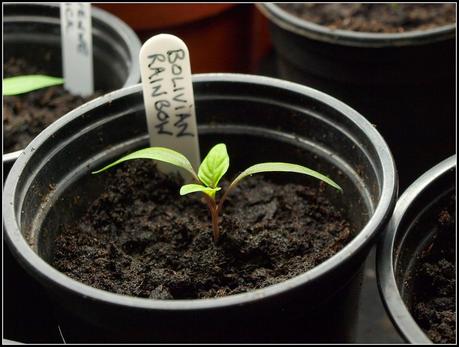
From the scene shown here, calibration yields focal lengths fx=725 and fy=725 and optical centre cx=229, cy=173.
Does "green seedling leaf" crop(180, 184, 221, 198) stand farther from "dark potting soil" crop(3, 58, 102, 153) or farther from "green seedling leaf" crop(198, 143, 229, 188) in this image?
"dark potting soil" crop(3, 58, 102, 153)

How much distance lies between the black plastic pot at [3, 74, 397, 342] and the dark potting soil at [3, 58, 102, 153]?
1.16 feet

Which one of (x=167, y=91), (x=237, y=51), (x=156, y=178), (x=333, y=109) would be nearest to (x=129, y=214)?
(x=156, y=178)

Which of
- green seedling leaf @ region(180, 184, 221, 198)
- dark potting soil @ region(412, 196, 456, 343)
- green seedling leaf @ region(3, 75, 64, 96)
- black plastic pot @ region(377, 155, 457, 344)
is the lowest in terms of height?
dark potting soil @ region(412, 196, 456, 343)

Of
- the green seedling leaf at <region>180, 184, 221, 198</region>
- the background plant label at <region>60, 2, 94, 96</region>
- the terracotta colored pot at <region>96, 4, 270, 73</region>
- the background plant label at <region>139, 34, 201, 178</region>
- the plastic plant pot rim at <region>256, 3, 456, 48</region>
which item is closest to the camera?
the green seedling leaf at <region>180, 184, 221, 198</region>

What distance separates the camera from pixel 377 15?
1.90 meters

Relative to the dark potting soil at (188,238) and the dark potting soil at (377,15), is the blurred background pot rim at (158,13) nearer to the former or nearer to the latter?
the dark potting soil at (377,15)

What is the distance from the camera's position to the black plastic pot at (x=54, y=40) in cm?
153

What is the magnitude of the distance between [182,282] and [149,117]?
0.29 meters

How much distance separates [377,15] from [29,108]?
0.92m

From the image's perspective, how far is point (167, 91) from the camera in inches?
44.3

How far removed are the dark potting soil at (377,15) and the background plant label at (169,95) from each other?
30.6 inches

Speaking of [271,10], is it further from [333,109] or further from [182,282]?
[182,282]

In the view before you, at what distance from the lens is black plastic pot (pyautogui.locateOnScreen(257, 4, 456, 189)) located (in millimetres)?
1582

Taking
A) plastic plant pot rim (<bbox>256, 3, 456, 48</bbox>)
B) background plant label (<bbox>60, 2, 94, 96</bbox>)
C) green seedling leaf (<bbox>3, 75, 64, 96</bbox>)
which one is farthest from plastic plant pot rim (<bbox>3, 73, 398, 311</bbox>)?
plastic plant pot rim (<bbox>256, 3, 456, 48</bbox>)
